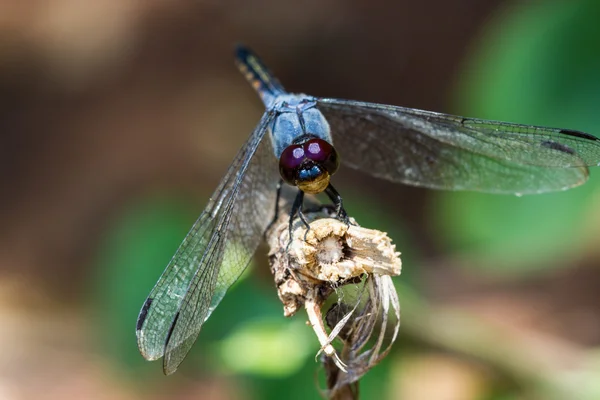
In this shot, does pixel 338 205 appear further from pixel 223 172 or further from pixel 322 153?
pixel 223 172

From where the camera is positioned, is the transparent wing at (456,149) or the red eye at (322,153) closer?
the red eye at (322,153)

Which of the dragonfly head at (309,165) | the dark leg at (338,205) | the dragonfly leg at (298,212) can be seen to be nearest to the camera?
the dragonfly leg at (298,212)

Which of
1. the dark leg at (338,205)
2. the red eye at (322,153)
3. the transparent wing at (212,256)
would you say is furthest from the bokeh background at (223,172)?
the red eye at (322,153)

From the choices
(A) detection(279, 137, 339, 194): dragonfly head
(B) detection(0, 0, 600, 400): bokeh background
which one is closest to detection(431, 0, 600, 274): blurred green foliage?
(B) detection(0, 0, 600, 400): bokeh background

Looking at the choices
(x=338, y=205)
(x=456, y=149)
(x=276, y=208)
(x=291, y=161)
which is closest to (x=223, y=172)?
(x=456, y=149)

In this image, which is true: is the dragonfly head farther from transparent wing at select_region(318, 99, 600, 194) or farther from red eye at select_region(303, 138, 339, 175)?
transparent wing at select_region(318, 99, 600, 194)

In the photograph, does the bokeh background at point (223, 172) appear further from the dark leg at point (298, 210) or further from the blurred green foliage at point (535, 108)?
the dark leg at point (298, 210)

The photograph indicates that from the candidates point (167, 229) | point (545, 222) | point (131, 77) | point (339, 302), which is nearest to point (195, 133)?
point (131, 77)
